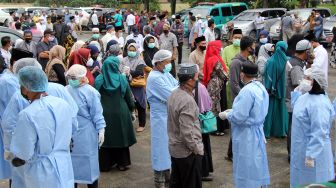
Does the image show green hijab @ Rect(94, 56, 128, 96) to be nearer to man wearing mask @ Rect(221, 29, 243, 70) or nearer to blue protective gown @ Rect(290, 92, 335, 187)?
blue protective gown @ Rect(290, 92, 335, 187)

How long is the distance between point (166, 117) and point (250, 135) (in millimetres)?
1325

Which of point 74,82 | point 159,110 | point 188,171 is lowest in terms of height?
point 188,171

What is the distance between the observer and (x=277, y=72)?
8.23 metres

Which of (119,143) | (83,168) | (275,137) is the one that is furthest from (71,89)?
(275,137)

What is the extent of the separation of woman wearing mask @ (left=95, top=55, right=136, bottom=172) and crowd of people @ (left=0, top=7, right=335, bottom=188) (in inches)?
0.6

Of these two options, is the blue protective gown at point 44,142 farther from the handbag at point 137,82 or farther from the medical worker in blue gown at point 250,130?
the handbag at point 137,82

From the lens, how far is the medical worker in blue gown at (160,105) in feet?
20.2

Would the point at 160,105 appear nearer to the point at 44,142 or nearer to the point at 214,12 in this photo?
the point at 44,142

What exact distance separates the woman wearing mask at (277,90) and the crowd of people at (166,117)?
0.02 meters

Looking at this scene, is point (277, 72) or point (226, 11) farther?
point (226, 11)

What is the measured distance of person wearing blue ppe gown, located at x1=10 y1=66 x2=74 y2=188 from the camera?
4.12m

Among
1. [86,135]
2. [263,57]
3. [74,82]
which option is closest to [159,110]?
[86,135]

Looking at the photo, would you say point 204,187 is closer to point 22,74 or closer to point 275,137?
point 275,137

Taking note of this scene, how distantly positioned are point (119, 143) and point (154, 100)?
3.90ft
